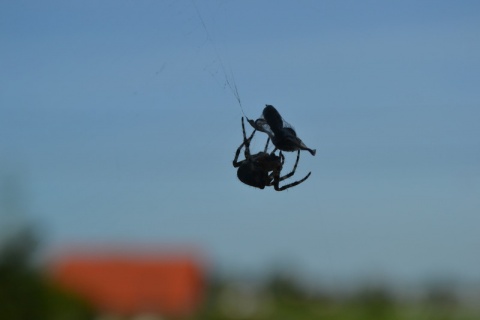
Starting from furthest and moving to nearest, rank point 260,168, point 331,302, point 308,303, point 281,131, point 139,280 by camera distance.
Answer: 1. point 331,302
2. point 308,303
3. point 139,280
4. point 260,168
5. point 281,131

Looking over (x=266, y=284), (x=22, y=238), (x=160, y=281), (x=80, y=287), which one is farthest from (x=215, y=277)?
(x=22, y=238)

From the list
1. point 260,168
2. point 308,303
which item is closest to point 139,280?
point 308,303

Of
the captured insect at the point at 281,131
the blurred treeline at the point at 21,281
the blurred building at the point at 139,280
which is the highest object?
the blurred building at the point at 139,280

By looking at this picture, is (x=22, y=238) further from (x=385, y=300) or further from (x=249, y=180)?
(x=385, y=300)

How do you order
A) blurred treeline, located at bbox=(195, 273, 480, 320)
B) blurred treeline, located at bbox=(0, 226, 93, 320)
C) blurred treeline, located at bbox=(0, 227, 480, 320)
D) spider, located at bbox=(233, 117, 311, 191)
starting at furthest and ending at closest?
blurred treeline, located at bbox=(195, 273, 480, 320) < blurred treeline, located at bbox=(0, 227, 480, 320) < blurred treeline, located at bbox=(0, 226, 93, 320) < spider, located at bbox=(233, 117, 311, 191)

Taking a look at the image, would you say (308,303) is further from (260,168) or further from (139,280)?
(260,168)

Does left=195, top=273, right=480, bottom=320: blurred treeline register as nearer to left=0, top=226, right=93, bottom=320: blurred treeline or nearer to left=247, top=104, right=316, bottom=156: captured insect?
left=0, top=226, right=93, bottom=320: blurred treeline

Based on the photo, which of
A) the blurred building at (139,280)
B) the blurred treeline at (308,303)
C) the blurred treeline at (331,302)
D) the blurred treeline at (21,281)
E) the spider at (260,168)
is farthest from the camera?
the blurred treeline at (331,302)

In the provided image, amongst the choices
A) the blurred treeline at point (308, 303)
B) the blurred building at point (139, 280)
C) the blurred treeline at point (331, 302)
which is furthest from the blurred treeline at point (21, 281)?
the blurred treeline at point (331, 302)

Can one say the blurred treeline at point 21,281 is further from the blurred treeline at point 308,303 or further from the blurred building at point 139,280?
the blurred building at point 139,280

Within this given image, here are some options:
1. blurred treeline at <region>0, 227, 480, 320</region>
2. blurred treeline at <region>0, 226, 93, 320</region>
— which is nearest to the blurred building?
blurred treeline at <region>0, 227, 480, 320</region>

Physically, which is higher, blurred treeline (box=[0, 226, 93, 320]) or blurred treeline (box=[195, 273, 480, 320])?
blurred treeline (box=[195, 273, 480, 320])
